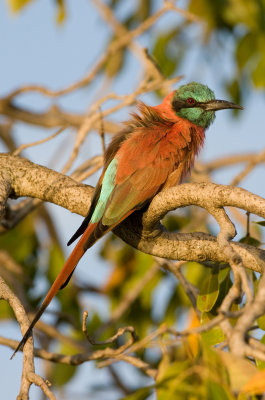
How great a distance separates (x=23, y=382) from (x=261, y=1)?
9.80 feet

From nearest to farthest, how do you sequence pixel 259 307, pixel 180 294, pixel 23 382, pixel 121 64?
pixel 259 307, pixel 23 382, pixel 180 294, pixel 121 64

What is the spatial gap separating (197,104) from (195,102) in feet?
0.05

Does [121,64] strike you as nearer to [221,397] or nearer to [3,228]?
[3,228]

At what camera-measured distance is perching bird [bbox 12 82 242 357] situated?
2768mm

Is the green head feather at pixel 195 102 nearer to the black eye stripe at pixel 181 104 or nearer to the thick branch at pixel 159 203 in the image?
the black eye stripe at pixel 181 104

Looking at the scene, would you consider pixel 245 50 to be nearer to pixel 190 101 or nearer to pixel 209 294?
pixel 190 101

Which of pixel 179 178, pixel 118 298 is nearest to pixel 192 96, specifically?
pixel 179 178

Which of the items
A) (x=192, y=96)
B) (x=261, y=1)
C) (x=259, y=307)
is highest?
(x=261, y=1)

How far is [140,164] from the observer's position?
3.04 metres

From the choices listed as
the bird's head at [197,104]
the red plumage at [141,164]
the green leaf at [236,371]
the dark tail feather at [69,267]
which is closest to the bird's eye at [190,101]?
the bird's head at [197,104]

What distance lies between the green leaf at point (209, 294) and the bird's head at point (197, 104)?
110 cm

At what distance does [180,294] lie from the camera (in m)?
4.69

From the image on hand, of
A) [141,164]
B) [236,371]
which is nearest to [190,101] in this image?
[141,164]

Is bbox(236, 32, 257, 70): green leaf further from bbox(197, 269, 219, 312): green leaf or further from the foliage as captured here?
bbox(197, 269, 219, 312): green leaf
